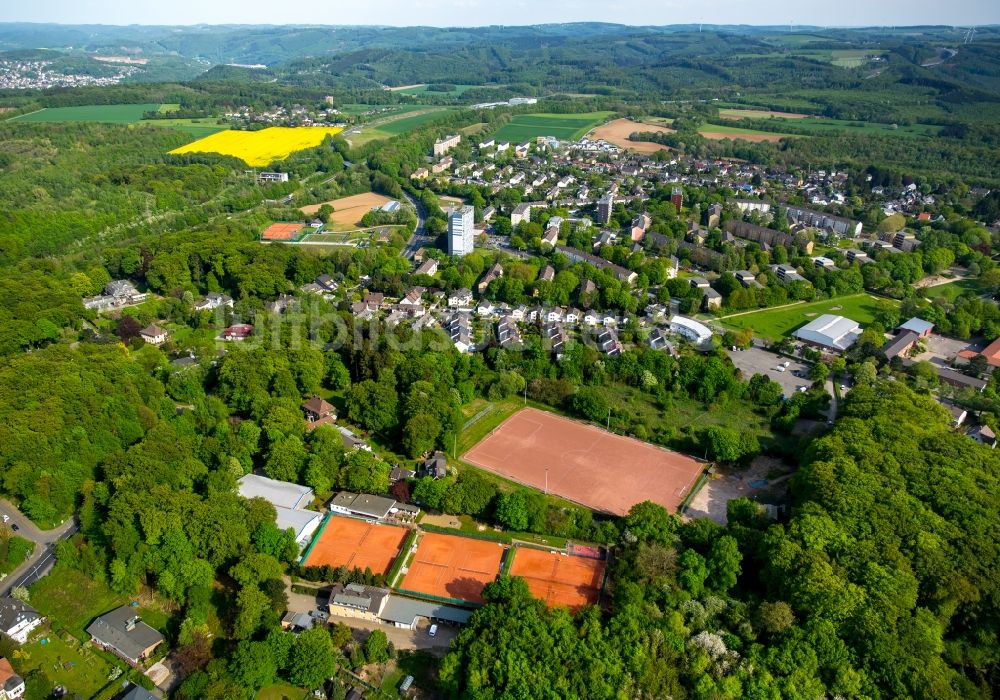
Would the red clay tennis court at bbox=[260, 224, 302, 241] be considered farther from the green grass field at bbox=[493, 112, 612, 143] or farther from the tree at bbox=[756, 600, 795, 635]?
the tree at bbox=[756, 600, 795, 635]

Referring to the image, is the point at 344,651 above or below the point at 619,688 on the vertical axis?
below

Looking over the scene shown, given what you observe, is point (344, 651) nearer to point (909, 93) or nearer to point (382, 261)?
point (382, 261)

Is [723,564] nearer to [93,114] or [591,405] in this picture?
[591,405]

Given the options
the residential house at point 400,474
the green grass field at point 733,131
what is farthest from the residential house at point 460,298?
the green grass field at point 733,131

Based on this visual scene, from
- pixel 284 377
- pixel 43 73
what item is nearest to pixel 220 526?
pixel 284 377

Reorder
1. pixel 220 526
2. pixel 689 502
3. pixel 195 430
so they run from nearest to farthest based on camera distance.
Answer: pixel 220 526 → pixel 689 502 → pixel 195 430

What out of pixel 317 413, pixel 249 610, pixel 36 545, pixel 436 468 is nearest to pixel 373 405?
pixel 317 413
